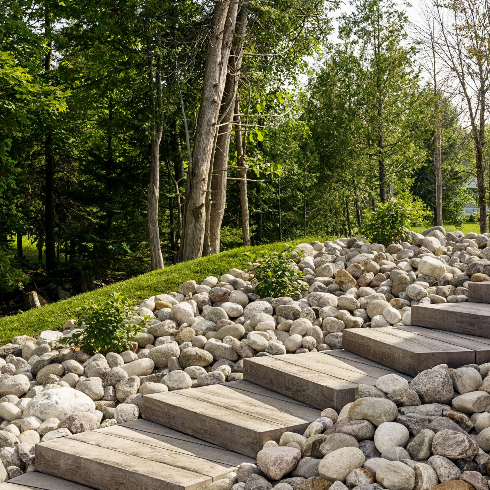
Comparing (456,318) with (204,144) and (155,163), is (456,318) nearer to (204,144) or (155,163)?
(204,144)

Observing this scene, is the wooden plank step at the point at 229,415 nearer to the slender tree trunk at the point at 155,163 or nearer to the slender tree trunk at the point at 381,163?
the slender tree trunk at the point at 155,163

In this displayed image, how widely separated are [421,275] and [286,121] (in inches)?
320

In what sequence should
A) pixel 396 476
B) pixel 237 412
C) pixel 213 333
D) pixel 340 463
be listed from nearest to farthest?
pixel 396 476, pixel 340 463, pixel 237 412, pixel 213 333

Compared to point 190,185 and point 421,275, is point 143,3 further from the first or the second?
point 421,275

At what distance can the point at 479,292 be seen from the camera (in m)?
4.33

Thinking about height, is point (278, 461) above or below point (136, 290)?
below

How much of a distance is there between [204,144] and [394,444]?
7613 mm

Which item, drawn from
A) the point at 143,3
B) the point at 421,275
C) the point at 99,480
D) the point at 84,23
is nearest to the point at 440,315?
the point at 421,275

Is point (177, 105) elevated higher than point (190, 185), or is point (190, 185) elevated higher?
point (177, 105)

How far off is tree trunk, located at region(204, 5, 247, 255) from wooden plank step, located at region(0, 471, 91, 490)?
7501 millimetres

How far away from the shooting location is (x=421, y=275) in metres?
5.56

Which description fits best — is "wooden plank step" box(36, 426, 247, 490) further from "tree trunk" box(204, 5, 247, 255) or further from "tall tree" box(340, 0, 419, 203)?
"tall tree" box(340, 0, 419, 203)

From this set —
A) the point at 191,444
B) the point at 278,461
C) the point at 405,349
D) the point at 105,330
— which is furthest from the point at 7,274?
the point at 278,461

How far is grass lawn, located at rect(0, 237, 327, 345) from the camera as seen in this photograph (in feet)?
19.0
